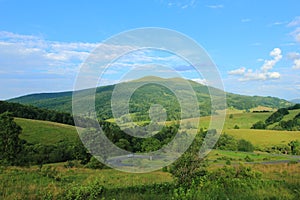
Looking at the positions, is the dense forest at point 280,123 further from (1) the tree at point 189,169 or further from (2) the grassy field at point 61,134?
(1) the tree at point 189,169

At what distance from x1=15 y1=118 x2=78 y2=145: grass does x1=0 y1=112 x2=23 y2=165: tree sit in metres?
32.9

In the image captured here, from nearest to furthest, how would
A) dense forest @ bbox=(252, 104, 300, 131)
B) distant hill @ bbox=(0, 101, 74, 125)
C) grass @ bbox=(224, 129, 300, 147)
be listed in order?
grass @ bbox=(224, 129, 300, 147) → distant hill @ bbox=(0, 101, 74, 125) → dense forest @ bbox=(252, 104, 300, 131)

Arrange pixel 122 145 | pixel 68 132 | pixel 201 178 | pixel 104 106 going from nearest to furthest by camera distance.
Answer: pixel 201 178 < pixel 104 106 < pixel 122 145 < pixel 68 132

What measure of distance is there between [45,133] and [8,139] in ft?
134

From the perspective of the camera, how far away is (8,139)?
2772 centimetres

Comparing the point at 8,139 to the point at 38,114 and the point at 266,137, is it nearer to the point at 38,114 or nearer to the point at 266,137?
the point at 38,114

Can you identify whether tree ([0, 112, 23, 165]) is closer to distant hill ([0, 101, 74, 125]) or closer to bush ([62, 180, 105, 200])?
bush ([62, 180, 105, 200])

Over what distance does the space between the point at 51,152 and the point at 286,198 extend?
43196 millimetres

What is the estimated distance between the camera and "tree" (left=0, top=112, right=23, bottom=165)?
26203 millimetres

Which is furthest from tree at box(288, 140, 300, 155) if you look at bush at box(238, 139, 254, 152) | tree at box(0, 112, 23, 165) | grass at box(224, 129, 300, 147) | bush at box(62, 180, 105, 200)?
bush at box(62, 180, 105, 200)

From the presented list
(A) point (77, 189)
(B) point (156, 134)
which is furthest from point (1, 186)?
(B) point (156, 134)

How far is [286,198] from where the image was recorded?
31.6 feet

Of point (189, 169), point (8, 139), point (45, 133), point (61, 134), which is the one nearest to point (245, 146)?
point (61, 134)

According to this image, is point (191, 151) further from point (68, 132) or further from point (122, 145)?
point (68, 132)
